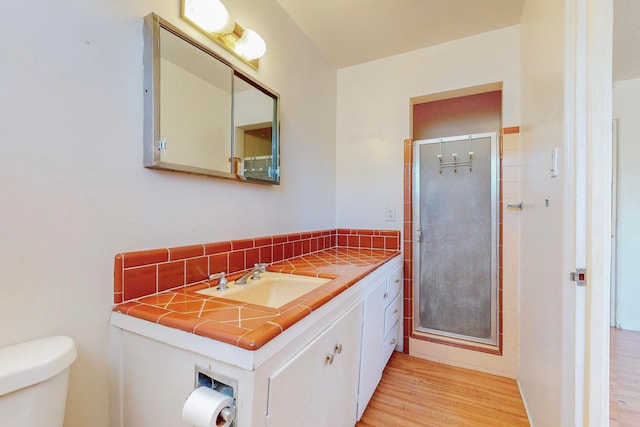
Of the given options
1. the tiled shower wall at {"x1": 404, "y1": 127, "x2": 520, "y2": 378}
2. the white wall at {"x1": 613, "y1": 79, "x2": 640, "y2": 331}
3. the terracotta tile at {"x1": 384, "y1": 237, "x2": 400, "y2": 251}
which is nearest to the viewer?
the tiled shower wall at {"x1": 404, "y1": 127, "x2": 520, "y2": 378}

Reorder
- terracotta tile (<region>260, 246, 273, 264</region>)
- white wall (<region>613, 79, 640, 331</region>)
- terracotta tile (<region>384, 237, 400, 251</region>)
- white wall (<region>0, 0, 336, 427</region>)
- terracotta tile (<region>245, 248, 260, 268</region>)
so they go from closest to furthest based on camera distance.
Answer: white wall (<region>0, 0, 336, 427</region>) < terracotta tile (<region>245, 248, 260, 268</region>) < terracotta tile (<region>260, 246, 273, 264</region>) < terracotta tile (<region>384, 237, 400, 251</region>) < white wall (<region>613, 79, 640, 331</region>)

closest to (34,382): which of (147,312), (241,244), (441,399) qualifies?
(147,312)

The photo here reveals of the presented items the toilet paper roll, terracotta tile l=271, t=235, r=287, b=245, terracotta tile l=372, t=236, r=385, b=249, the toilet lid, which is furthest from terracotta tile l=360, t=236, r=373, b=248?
the toilet lid

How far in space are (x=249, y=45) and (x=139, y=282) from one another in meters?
1.21

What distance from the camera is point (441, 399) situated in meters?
1.65

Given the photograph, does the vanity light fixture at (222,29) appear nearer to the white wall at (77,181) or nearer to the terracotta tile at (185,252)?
the white wall at (77,181)

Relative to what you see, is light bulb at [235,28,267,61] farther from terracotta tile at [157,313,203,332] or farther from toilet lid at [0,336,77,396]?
toilet lid at [0,336,77,396]

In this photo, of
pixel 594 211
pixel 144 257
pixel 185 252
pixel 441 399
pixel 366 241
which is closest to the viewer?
pixel 594 211

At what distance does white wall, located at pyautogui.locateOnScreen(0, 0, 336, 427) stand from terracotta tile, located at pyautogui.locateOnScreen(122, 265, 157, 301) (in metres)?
0.05

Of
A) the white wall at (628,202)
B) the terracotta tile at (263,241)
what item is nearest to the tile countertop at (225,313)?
the terracotta tile at (263,241)

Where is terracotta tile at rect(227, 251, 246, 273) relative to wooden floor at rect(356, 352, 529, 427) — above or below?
above

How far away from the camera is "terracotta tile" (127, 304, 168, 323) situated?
794 millimetres

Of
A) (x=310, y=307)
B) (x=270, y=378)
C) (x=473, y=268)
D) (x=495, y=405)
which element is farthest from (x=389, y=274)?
(x=270, y=378)

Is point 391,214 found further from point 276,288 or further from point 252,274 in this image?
point 252,274
